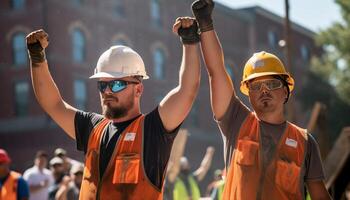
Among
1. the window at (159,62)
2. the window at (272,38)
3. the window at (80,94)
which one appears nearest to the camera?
the window at (80,94)

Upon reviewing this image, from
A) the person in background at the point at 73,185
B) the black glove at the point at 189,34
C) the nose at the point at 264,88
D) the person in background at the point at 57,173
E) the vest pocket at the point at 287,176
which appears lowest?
the person in background at the point at 57,173

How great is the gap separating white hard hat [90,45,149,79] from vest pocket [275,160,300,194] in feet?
3.30

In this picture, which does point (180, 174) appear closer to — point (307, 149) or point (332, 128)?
point (307, 149)

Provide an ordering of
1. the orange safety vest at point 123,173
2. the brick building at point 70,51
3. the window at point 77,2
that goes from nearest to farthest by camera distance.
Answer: the orange safety vest at point 123,173 → the brick building at point 70,51 → the window at point 77,2

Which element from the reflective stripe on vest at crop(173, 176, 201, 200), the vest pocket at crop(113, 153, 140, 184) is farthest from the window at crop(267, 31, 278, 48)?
the vest pocket at crop(113, 153, 140, 184)

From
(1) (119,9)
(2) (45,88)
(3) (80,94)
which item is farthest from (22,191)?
(1) (119,9)

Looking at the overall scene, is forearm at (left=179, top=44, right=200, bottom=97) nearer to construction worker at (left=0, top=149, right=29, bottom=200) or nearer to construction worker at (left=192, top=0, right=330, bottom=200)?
construction worker at (left=192, top=0, right=330, bottom=200)

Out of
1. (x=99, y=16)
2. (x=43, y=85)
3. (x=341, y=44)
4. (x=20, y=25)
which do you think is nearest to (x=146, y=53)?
(x=99, y=16)

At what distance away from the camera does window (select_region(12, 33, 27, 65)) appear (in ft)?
91.7

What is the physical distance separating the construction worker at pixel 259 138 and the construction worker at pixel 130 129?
27 cm

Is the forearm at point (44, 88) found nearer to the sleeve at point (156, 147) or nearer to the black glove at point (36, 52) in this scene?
the black glove at point (36, 52)

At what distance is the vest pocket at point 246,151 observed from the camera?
3.93 metres

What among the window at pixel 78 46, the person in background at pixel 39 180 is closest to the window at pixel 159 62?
the window at pixel 78 46

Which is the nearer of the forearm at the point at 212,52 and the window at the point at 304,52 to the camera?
the forearm at the point at 212,52
